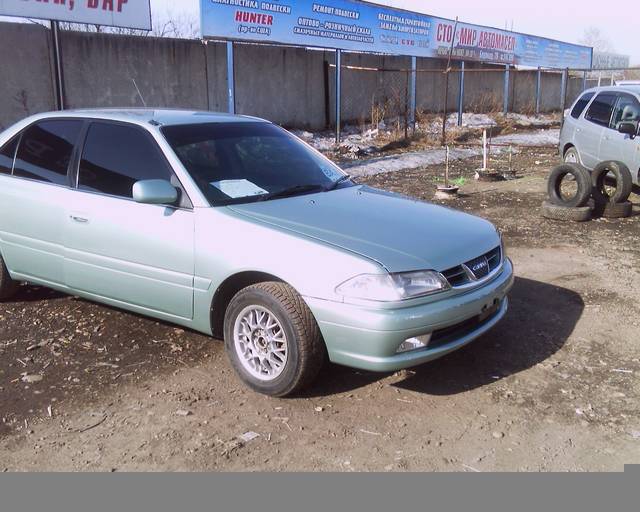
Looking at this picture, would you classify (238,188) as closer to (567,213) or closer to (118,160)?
(118,160)

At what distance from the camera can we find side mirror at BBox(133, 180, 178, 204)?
13.0 feet

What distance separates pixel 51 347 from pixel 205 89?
41.5 feet

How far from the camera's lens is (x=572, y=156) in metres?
11.0

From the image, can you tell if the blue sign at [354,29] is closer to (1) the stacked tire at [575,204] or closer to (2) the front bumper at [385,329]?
(1) the stacked tire at [575,204]

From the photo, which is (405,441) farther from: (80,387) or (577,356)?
(80,387)

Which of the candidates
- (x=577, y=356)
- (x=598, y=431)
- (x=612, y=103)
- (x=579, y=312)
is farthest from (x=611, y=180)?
(x=598, y=431)

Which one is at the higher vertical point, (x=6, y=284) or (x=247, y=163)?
(x=247, y=163)

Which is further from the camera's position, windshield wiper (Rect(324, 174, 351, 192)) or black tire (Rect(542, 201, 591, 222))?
black tire (Rect(542, 201, 591, 222))

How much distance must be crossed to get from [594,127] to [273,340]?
8407 millimetres

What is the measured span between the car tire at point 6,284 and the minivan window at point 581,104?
9320 mm

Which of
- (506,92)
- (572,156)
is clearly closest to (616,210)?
(572,156)

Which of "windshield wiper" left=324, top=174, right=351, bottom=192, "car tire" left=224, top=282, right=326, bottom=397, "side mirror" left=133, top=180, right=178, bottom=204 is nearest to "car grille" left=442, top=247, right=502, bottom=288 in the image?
"car tire" left=224, top=282, right=326, bottom=397

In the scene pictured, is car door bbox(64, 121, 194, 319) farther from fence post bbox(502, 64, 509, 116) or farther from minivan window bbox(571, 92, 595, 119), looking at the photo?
fence post bbox(502, 64, 509, 116)

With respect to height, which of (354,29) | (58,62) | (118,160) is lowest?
(118,160)
